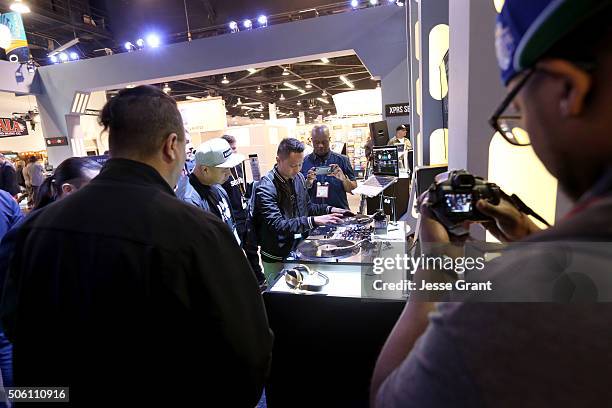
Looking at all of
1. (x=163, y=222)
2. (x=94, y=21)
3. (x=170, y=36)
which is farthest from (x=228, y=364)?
(x=94, y=21)

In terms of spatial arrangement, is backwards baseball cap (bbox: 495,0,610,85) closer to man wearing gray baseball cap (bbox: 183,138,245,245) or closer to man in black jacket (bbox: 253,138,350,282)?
man wearing gray baseball cap (bbox: 183,138,245,245)

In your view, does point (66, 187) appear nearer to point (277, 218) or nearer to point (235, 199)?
point (277, 218)

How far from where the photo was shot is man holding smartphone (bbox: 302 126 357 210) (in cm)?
324

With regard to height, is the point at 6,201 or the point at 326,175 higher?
the point at 6,201

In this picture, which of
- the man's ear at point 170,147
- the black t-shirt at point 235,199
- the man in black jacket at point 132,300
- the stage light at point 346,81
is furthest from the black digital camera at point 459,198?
the stage light at point 346,81

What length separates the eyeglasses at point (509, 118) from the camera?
1.29 feet

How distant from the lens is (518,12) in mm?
380

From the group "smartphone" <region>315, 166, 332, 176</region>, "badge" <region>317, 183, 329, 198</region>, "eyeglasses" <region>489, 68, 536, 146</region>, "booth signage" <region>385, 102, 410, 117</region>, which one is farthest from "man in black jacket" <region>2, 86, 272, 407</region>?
"booth signage" <region>385, 102, 410, 117</region>

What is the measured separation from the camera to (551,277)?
354mm

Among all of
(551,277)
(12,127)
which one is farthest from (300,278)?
(12,127)

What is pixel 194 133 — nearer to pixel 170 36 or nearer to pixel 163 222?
pixel 170 36

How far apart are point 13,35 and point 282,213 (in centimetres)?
767

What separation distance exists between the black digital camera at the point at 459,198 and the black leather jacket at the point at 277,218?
1708 mm

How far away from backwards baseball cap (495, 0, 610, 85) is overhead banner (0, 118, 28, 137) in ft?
46.5
